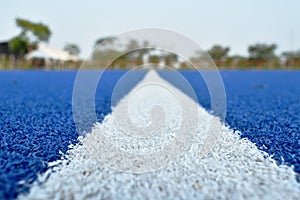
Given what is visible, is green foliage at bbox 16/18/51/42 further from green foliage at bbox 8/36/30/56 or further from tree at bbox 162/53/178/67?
tree at bbox 162/53/178/67

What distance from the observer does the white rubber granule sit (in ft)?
4.31

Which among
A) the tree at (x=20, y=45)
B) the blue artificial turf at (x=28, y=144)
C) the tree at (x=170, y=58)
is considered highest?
the tree at (x=20, y=45)

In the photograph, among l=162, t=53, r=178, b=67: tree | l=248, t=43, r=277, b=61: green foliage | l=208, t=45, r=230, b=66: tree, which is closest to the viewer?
l=162, t=53, r=178, b=67: tree

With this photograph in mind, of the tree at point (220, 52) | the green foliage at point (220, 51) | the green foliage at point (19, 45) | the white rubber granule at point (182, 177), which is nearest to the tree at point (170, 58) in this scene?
the white rubber granule at point (182, 177)

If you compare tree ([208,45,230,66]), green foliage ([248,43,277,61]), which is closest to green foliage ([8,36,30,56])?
tree ([208,45,230,66])

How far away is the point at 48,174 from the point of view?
59.4 inches

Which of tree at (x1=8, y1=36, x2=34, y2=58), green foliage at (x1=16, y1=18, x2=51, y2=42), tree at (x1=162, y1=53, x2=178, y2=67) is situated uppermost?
green foliage at (x1=16, y1=18, x2=51, y2=42)

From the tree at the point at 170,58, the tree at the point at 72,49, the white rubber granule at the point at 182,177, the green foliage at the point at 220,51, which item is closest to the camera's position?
the white rubber granule at the point at 182,177

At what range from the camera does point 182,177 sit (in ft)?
4.94

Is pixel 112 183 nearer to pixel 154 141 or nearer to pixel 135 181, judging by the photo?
pixel 135 181

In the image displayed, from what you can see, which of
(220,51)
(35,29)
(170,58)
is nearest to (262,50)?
(220,51)

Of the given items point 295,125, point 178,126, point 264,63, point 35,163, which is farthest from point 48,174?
point 264,63

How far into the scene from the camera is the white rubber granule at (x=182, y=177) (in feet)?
4.31

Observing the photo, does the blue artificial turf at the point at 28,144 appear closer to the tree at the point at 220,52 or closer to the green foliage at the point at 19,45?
the tree at the point at 220,52
